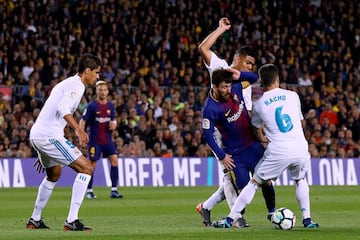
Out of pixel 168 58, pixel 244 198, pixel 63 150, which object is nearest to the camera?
pixel 244 198

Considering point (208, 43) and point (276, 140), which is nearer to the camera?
point (276, 140)

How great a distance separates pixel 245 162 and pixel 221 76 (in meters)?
1.30

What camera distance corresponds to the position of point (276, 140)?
43.3 ft

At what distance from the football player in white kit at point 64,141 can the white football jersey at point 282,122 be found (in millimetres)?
2394

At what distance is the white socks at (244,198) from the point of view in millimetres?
13109

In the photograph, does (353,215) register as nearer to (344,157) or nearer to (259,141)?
(259,141)

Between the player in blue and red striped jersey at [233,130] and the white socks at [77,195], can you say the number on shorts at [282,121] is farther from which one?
the white socks at [77,195]

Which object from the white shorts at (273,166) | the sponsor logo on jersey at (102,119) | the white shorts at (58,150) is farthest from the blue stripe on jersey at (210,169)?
the white shorts at (273,166)

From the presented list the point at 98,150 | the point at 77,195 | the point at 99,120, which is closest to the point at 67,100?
the point at 77,195

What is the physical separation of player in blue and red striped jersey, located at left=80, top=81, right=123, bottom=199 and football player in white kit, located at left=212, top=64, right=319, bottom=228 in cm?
879

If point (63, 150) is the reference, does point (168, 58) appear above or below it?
above

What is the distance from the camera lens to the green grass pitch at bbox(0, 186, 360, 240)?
41.1ft

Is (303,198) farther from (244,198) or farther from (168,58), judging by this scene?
(168,58)

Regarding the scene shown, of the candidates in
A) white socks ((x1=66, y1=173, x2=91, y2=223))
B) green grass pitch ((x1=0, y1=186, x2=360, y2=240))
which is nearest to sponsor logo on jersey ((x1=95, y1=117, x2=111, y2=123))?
green grass pitch ((x1=0, y1=186, x2=360, y2=240))
